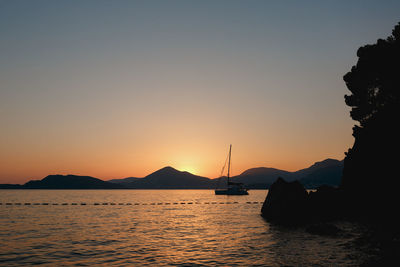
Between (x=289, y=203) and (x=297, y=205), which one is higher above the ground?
(x=289, y=203)

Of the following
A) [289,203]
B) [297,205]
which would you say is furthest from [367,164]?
[289,203]

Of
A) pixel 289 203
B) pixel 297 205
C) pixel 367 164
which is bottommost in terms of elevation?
pixel 297 205

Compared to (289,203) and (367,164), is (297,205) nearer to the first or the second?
(289,203)

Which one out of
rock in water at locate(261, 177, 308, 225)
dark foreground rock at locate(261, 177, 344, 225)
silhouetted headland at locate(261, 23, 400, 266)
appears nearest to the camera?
silhouetted headland at locate(261, 23, 400, 266)

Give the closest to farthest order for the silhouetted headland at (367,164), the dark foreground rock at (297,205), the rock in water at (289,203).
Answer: the silhouetted headland at (367,164)
the rock in water at (289,203)
the dark foreground rock at (297,205)

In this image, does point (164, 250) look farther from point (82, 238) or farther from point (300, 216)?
point (300, 216)

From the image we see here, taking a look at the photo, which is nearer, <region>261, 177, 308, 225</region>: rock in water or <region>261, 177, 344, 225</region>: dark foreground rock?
<region>261, 177, 308, 225</region>: rock in water

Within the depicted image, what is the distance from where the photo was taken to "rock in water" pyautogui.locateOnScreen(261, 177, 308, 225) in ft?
161

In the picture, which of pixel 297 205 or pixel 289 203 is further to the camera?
pixel 289 203

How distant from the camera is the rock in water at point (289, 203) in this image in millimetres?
49159

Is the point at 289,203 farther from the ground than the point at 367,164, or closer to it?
closer to it

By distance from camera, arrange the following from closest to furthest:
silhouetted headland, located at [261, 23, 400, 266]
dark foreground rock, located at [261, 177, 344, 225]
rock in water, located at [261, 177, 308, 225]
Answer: silhouetted headland, located at [261, 23, 400, 266] → rock in water, located at [261, 177, 308, 225] → dark foreground rock, located at [261, 177, 344, 225]

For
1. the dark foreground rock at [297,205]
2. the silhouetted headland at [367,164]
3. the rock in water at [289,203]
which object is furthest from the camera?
the dark foreground rock at [297,205]

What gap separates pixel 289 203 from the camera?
49844 millimetres
